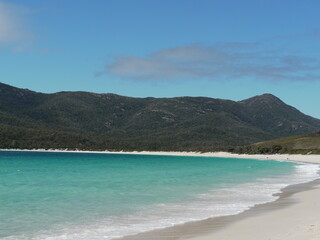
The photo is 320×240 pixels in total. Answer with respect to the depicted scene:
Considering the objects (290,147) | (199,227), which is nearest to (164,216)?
(199,227)

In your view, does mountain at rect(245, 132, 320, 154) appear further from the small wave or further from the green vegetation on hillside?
the small wave

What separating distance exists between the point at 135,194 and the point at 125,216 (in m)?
9.07

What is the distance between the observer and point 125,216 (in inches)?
773

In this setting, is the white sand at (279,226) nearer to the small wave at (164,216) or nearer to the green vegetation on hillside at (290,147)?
the small wave at (164,216)

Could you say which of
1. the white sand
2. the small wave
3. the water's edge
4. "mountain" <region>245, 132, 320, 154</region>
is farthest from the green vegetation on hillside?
the white sand

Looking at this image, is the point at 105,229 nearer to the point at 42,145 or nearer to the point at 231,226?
the point at 231,226

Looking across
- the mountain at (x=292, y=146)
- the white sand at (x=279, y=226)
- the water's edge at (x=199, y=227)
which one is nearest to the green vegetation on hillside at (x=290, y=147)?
the mountain at (x=292, y=146)

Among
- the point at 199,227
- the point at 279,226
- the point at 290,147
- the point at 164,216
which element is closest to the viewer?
the point at 279,226

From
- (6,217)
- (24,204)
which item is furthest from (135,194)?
(6,217)

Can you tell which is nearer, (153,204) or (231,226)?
(231,226)

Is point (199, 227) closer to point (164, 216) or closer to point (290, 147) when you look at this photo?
point (164, 216)

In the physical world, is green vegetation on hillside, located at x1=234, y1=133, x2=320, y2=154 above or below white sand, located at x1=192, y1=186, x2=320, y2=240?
above

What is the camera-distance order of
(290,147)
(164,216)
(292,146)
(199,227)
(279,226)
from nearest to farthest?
1. (279,226)
2. (199,227)
3. (164,216)
4. (290,147)
5. (292,146)

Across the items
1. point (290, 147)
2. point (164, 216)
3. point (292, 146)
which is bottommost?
point (164, 216)
